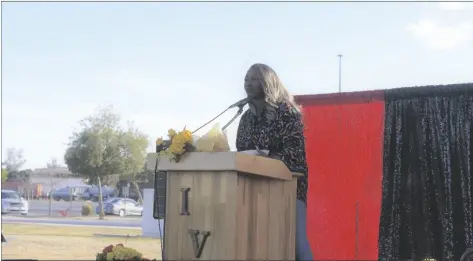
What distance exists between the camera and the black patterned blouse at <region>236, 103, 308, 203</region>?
3.61m

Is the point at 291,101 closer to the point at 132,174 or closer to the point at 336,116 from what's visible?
the point at 336,116

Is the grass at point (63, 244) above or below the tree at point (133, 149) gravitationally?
below

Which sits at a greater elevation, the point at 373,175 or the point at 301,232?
the point at 373,175

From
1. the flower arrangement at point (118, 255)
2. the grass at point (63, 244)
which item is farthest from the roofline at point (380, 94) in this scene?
the grass at point (63, 244)

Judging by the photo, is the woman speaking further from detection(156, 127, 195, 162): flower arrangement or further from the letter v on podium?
the letter v on podium

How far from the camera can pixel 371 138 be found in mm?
5773

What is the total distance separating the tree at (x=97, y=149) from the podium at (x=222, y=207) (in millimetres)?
27484

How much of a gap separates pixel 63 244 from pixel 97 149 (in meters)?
16.7

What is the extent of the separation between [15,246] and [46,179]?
42712 mm

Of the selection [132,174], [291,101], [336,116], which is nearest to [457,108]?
[336,116]

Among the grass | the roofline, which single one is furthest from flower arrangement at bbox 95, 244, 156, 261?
the grass

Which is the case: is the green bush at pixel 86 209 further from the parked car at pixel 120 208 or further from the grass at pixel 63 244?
the grass at pixel 63 244

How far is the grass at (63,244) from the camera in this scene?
→ 11.2 metres

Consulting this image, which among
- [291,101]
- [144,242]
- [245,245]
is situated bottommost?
[144,242]
